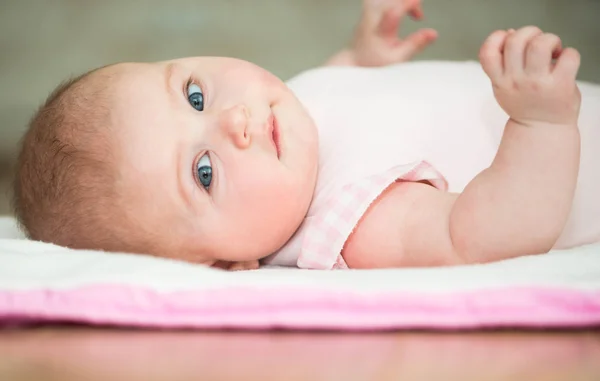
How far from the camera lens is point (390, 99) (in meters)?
1.10

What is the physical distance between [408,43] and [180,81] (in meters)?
0.56

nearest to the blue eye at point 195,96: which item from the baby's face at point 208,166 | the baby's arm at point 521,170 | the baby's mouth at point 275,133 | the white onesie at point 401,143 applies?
the baby's face at point 208,166

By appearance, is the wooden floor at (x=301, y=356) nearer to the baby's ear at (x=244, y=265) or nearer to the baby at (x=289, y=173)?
the baby at (x=289, y=173)

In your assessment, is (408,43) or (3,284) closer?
(3,284)

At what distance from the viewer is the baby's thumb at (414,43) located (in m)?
1.30

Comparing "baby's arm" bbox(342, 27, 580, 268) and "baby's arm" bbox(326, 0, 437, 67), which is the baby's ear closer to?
"baby's arm" bbox(342, 27, 580, 268)

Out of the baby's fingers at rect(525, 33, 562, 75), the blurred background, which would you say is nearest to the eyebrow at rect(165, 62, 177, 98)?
the baby's fingers at rect(525, 33, 562, 75)

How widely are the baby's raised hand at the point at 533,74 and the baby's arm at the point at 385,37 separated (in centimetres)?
55

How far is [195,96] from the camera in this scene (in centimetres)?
97

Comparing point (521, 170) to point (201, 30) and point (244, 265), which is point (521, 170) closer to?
point (244, 265)

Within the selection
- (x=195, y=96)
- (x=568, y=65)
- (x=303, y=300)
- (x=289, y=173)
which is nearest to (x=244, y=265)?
(x=289, y=173)

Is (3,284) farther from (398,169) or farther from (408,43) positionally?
(408,43)

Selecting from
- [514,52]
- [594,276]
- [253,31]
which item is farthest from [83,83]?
[253,31]

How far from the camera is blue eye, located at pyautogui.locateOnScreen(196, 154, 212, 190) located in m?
0.91
